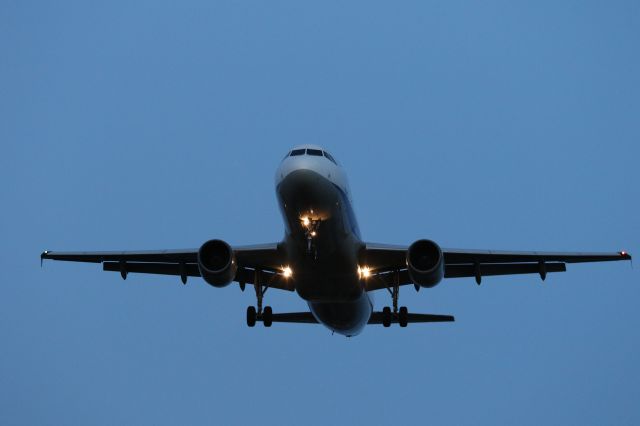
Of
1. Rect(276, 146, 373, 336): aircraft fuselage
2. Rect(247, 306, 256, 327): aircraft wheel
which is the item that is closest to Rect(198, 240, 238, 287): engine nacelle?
Rect(276, 146, 373, 336): aircraft fuselage

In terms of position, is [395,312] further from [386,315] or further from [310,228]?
[310,228]

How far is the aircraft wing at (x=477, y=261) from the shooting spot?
26828mm

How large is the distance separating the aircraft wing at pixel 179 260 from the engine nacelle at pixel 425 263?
166 inches

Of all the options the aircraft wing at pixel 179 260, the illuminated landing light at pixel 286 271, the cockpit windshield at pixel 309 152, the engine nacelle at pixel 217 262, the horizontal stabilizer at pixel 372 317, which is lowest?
the horizontal stabilizer at pixel 372 317

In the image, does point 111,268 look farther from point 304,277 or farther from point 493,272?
point 493,272

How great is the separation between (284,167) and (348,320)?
24.8ft

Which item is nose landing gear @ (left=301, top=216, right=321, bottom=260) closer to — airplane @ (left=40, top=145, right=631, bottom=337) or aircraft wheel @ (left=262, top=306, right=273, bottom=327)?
airplane @ (left=40, top=145, right=631, bottom=337)

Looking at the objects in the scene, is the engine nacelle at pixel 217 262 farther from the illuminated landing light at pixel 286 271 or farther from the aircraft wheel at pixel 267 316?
the aircraft wheel at pixel 267 316

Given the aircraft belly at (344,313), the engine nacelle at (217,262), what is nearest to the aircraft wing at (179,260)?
the engine nacelle at (217,262)

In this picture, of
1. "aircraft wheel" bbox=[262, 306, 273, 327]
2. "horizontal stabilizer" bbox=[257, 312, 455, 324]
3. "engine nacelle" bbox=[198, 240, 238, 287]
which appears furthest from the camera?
"horizontal stabilizer" bbox=[257, 312, 455, 324]

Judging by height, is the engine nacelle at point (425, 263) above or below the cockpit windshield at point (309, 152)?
below

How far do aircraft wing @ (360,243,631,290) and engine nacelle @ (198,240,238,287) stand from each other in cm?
404

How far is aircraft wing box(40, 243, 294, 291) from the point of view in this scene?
88.5 feet

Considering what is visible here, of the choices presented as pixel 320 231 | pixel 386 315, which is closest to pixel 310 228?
pixel 320 231
